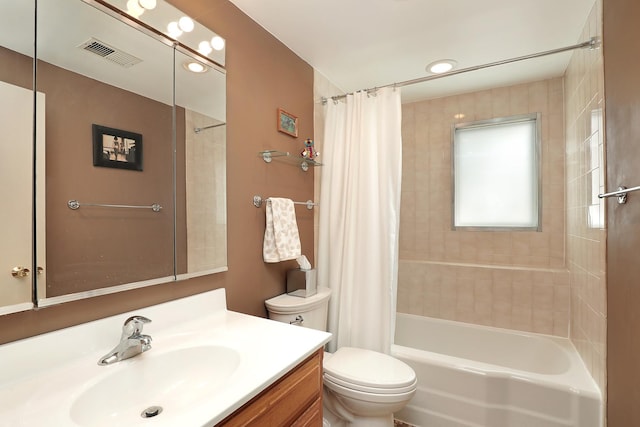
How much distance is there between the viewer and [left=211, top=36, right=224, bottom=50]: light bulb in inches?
54.6

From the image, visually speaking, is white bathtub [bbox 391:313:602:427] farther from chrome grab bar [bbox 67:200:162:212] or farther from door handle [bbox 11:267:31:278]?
door handle [bbox 11:267:31:278]

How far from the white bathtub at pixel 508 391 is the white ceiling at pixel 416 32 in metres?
1.89

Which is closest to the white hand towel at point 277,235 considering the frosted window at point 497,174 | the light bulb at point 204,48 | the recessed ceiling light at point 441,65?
the light bulb at point 204,48

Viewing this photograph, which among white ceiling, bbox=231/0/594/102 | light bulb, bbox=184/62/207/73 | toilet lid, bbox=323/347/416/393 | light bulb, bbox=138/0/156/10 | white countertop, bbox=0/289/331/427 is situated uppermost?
white ceiling, bbox=231/0/594/102

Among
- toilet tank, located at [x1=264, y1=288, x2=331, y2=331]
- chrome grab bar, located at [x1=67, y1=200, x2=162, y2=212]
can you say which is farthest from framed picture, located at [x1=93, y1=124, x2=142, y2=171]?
toilet tank, located at [x1=264, y1=288, x2=331, y2=331]

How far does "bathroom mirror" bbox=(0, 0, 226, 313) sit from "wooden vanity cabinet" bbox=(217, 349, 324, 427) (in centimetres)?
61

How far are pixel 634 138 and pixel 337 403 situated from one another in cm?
169

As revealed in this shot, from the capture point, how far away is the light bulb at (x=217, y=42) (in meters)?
1.39

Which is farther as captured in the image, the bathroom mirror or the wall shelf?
the wall shelf

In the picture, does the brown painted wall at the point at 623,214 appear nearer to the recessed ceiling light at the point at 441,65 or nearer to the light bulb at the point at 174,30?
the recessed ceiling light at the point at 441,65

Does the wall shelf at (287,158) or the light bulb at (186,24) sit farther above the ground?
the light bulb at (186,24)

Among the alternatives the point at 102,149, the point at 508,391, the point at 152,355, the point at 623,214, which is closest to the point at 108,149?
the point at 102,149

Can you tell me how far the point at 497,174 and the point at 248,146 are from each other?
2155mm

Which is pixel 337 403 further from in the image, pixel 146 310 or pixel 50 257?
pixel 50 257
